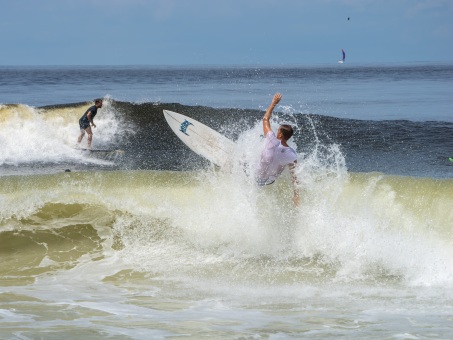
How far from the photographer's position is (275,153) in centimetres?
971

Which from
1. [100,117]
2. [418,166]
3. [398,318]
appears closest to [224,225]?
[398,318]

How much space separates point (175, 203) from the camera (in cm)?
1148

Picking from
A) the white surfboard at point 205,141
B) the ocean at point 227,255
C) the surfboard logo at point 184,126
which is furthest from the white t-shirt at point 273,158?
the surfboard logo at point 184,126

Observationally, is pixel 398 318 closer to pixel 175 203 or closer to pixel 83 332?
pixel 83 332

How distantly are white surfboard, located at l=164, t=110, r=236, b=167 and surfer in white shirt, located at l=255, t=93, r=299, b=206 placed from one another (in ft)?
4.45

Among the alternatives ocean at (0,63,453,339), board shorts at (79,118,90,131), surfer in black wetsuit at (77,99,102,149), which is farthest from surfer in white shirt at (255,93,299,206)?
board shorts at (79,118,90,131)

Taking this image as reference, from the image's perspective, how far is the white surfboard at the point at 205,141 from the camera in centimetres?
1239

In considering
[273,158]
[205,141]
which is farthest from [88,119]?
[273,158]

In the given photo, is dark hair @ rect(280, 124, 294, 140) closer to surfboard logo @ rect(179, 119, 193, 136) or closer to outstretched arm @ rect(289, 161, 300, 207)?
outstretched arm @ rect(289, 161, 300, 207)

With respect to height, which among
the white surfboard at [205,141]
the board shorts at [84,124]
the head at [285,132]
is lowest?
the board shorts at [84,124]

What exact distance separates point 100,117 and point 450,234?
17.6 meters

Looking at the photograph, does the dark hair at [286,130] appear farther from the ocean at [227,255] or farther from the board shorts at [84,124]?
the board shorts at [84,124]

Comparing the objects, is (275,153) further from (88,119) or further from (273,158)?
(88,119)

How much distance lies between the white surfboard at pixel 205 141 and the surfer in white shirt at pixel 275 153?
1.36m
